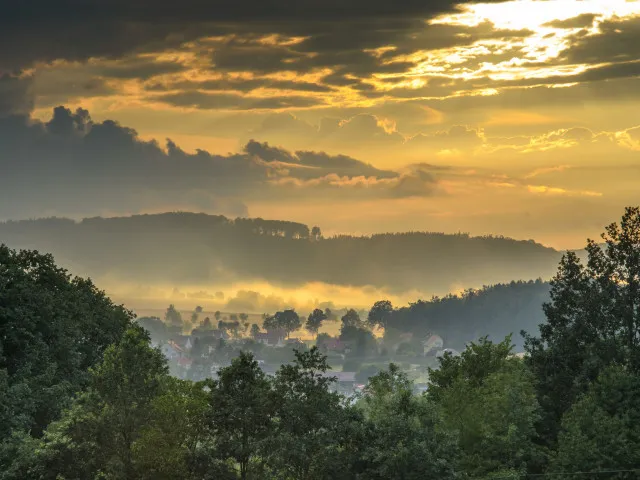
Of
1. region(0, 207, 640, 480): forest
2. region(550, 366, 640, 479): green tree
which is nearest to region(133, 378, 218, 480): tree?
region(0, 207, 640, 480): forest

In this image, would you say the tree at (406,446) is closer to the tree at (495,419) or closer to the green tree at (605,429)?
the tree at (495,419)

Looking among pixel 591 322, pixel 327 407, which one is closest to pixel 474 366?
pixel 591 322

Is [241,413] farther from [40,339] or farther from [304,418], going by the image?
[40,339]

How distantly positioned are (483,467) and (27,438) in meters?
30.5

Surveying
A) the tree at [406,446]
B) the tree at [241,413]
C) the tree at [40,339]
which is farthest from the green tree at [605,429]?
the tree at [40,339]

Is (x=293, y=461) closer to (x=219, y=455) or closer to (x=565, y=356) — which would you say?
(x=219, y=455)

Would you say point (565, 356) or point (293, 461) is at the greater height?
point (565, 356)

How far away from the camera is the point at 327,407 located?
6256cm

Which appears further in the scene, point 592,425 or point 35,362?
point 35,362

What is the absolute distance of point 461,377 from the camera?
8644cm

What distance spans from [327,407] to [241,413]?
5078mm

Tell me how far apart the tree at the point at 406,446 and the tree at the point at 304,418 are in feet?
12.2

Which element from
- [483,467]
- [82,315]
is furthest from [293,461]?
[82,315]

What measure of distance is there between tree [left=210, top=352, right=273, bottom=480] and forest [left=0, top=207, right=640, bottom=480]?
9cm
